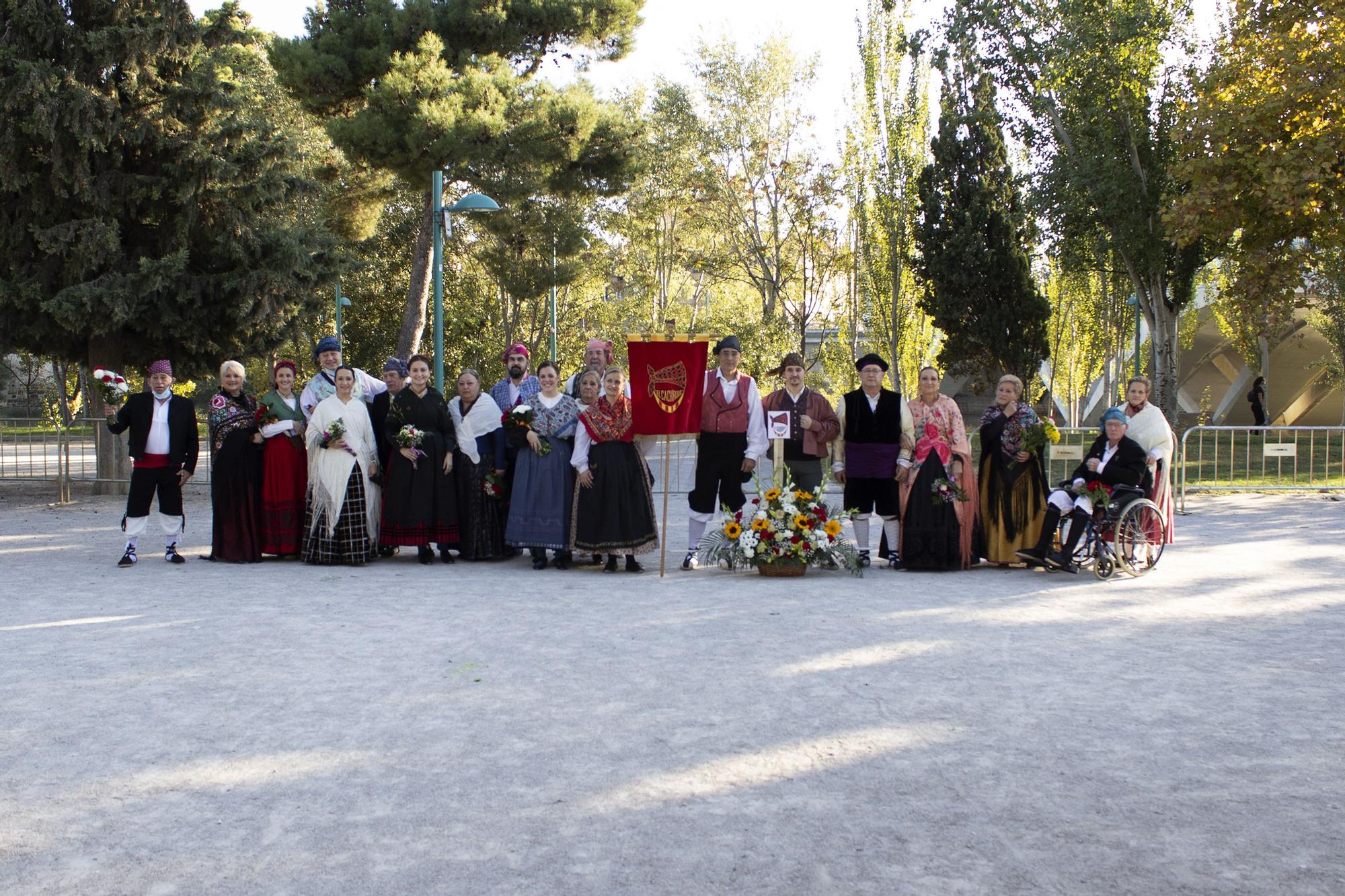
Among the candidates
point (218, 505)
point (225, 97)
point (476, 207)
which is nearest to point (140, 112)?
point (225, 97)

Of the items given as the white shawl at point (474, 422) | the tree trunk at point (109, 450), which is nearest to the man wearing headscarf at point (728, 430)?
the white shawl at point (474, 422)

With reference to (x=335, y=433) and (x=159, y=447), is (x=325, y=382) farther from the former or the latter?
(x=159, y=447)

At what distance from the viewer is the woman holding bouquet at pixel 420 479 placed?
10969 millimetres

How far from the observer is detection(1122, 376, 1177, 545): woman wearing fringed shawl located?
1087 centimetres

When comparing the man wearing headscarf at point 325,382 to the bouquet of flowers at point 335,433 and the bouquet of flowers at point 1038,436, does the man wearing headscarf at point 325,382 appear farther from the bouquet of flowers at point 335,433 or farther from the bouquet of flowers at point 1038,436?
the bouquet of flowers at point 1038,436

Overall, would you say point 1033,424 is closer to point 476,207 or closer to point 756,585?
point 756,585

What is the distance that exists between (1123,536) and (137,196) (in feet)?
47.8

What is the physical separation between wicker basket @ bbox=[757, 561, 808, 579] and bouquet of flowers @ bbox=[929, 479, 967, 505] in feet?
4.46

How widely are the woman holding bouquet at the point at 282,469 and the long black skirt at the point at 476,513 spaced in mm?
1442

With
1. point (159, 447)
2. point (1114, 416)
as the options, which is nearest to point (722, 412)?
point (1114, 416)

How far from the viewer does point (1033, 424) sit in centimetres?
1052

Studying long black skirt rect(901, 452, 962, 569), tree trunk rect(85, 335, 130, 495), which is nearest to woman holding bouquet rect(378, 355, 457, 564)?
long black skirt rect(901, 452, 962, 569)

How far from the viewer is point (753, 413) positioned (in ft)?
35.8

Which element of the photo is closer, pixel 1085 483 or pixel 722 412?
pixel 1085 483
